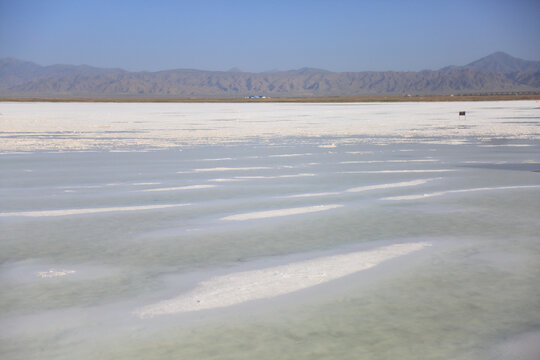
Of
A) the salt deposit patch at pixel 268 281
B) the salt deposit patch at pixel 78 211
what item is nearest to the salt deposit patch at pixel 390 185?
the salt deposit patch at pixel 78 211

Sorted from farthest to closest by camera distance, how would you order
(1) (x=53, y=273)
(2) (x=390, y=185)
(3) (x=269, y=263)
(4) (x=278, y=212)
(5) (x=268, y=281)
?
(2) (x=390, y=185), (4) (x=278, y=212), (3) (x=269, y=263), (1) (x=53, y=273), (5) (x=268, y=281)

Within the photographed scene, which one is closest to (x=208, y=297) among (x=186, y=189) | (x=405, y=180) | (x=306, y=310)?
(x=306, y=310)

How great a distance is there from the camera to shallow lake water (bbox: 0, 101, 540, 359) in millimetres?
3578

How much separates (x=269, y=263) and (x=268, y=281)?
49 cm

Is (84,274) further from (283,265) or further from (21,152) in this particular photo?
(21,152)

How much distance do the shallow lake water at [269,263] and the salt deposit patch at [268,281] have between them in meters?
0.02

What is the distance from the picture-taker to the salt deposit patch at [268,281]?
421 centimetres

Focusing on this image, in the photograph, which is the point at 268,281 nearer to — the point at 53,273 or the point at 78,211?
the point at 53,273

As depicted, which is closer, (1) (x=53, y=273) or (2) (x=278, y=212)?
(1) (x=53, y=273)

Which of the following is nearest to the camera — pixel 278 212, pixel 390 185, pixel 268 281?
pixel 268 281

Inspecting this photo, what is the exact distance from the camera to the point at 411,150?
14.9 m

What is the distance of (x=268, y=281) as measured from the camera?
4723 mm

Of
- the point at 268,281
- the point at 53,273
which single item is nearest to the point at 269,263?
the point at 268,281

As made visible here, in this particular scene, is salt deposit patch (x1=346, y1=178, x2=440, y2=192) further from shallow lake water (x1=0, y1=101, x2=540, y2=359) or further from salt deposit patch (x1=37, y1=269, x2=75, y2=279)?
salt deposit patch (x1=37, y1=269, x2=75, y2=279)
